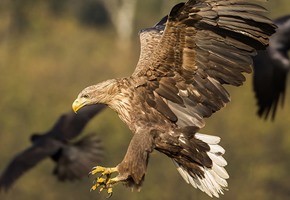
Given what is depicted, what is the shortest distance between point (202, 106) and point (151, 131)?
45 centimetres

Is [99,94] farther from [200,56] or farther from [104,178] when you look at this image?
[200,56]

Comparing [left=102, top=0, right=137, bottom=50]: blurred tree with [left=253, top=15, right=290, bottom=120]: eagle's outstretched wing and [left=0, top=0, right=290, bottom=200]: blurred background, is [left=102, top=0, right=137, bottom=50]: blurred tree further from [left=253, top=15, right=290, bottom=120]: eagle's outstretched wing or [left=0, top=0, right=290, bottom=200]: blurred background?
[left=253, top=15, right=290, bottom=120]: eagle's outstretched wing

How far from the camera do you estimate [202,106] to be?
32.6 feet

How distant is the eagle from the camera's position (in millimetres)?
9531

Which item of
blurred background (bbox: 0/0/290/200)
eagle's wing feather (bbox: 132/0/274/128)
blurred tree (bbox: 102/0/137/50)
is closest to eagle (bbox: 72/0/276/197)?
eagle's wing feather (bbox: 132/0/274/128)

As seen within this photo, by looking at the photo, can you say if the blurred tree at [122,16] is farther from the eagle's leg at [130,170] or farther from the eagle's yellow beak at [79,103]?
the eagle's leg at [130,170]

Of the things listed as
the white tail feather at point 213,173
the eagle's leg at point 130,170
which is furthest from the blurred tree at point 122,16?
the eagle's leg at point 130,170

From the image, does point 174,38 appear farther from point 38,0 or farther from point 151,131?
point 38,0

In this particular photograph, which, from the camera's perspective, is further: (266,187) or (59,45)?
(59,45)

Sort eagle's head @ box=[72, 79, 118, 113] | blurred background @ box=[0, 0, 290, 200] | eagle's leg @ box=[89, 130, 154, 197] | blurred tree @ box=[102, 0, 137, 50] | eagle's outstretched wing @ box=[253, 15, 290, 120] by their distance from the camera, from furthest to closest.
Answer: blurred tree @ box=[102, 0, 137, 50] < blurred background @ box=[0, 0, 290, 200] < eagle's outstretched wing @ box=[253, 15, 290, 120] < eagle's head @ box=[72, 79, 118, 113] < eagle's leg @ box=[89, 130, 154, 197]

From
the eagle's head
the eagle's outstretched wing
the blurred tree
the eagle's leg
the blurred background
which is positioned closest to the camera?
the eagle's leg

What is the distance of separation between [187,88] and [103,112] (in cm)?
1876

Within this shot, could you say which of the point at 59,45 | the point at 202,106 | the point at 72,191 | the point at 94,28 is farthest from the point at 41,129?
the point at 202,106

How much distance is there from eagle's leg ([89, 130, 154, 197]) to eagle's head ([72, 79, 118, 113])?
430mm
